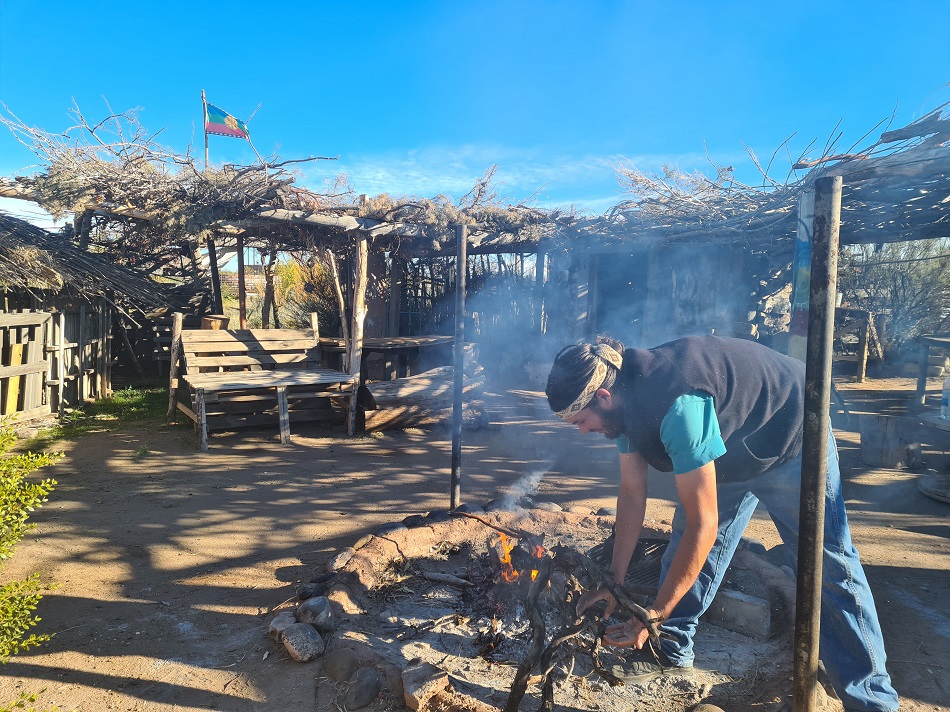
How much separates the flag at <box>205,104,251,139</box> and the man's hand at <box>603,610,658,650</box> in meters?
9.64

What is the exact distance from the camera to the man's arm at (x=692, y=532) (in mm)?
2033

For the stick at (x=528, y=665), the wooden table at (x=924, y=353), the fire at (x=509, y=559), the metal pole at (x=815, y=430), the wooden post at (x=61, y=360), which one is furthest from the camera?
the wooden table at (x=924, y=353)

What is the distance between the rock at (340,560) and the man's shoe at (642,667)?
1.69 metres

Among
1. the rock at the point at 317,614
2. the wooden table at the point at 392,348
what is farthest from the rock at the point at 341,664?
the wooden table at the point at 392,348

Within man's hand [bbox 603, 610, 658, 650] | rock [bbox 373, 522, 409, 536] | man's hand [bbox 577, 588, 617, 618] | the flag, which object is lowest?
rock [bbox 373, 522, 409, 536]

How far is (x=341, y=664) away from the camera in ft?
8.71

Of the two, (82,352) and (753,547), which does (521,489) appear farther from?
(82,352)

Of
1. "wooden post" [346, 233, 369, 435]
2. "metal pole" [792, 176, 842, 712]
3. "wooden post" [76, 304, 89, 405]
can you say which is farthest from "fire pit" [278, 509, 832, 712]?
"wooden post" [76, 304, 89, 405]

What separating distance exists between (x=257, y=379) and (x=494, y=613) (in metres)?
5.32

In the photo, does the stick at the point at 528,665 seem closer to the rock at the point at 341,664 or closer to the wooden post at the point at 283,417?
the rock at the point at 341,664

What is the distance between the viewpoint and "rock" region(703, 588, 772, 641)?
302cm

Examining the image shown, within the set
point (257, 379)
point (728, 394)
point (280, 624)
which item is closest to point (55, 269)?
point (257, 379)

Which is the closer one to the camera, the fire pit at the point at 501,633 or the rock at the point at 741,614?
the fire pit at the point at 501,633

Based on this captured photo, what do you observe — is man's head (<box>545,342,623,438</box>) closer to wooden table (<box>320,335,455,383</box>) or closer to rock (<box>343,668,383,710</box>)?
rock (<box>343,668,383,710</box>)
